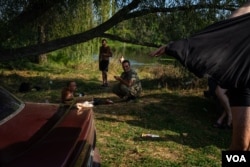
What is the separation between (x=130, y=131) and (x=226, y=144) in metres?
1.40

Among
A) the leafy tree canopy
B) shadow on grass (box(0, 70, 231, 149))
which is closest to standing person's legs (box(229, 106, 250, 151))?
shadow on grass (box(0, 70, 231, 149))

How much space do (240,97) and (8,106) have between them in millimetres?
1748

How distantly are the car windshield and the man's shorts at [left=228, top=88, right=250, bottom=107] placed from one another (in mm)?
1622

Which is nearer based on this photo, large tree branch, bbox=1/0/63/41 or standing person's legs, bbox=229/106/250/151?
standing person's legs, bbox=229/106/250/151

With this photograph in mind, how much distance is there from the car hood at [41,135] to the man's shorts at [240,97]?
1.07 metres

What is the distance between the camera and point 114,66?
17328mm

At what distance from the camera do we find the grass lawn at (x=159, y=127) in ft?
18.1

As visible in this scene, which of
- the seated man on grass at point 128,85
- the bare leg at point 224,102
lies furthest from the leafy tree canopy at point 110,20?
the bare leg at point 224,102

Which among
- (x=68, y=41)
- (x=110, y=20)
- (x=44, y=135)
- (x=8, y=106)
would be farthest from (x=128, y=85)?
(x=44, y=135)

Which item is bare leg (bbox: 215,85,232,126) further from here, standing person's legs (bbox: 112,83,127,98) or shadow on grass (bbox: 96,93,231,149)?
standing person's legs (bbox: 112,83,127,98)

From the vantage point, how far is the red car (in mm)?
2534

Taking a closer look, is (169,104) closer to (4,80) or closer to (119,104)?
(119,104)

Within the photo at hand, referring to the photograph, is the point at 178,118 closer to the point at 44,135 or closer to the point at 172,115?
the point at 172,115

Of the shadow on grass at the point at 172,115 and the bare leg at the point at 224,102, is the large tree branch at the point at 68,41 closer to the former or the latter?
the shadow on grass at the point at 172,115
